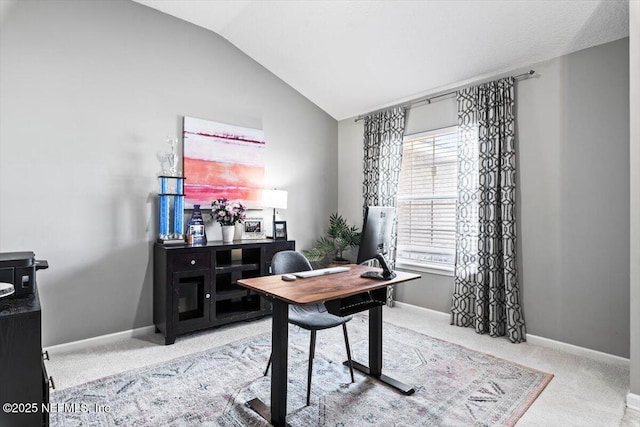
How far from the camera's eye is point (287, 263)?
2.79 metres

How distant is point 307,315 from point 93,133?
2406mm

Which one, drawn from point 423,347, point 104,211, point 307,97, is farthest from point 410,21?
point 104,211

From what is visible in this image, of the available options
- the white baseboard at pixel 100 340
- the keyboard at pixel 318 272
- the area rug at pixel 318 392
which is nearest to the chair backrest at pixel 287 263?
the keyboard at pixel 318 272

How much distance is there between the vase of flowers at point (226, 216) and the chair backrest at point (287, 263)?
114 centimetres

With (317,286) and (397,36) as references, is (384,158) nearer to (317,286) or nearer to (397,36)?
(397,36)

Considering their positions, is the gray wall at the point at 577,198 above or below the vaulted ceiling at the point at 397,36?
below

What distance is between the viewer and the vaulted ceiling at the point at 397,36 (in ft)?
9.27

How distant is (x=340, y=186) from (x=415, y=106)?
1.47 meters

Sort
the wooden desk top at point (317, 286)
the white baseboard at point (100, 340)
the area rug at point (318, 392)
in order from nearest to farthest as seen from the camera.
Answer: the wooden desk top at point (317, 286), the area rug at point (318, 392), the white baseboard at point (100, 340)

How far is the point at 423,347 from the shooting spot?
3.16 metres

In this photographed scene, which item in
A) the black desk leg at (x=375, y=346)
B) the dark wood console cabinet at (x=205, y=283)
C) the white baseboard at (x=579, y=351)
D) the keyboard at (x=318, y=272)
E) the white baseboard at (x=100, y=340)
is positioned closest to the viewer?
the keyboard at (x=318, y=272)

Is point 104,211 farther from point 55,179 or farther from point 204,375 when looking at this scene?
point 204,375

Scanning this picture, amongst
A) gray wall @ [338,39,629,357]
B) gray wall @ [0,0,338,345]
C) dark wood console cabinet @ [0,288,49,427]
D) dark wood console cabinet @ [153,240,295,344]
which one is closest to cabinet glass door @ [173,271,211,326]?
dark wood console cabinet @ [153,240,295,344]

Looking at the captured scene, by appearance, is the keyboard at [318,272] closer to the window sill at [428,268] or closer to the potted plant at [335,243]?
the window sill at [428,268]
